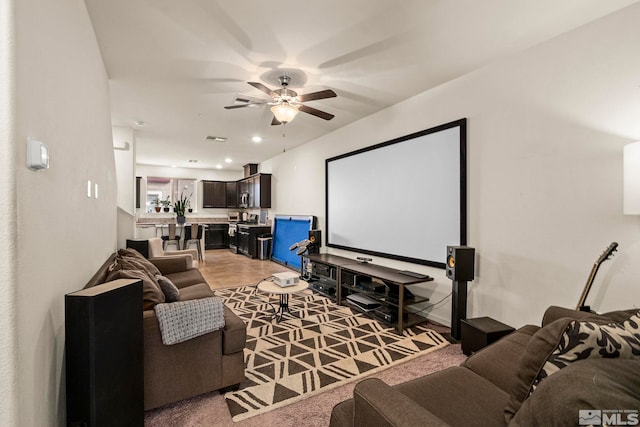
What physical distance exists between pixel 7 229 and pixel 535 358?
1.81m

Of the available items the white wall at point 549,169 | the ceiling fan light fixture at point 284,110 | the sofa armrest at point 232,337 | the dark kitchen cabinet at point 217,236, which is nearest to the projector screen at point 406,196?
the white wall at point 549,169

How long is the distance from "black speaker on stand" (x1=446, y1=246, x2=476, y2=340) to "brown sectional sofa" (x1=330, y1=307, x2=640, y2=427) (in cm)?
121

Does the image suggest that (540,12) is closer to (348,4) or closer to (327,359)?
(348,4)

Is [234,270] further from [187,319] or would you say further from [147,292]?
[187,319]

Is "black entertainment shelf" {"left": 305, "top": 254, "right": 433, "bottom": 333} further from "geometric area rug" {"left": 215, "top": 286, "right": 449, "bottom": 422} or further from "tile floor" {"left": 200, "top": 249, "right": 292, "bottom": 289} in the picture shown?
"tile floor" {"left": 200, "top": 249, "right": 292, "bottom": 289}

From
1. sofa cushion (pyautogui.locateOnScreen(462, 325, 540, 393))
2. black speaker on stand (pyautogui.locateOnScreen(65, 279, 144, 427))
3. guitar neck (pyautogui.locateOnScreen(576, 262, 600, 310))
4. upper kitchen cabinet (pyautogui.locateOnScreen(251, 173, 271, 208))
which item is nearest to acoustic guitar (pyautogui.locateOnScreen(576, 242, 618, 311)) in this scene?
guitar neck (pyautogui.locateOnScreen(576, 262, 600, 310))

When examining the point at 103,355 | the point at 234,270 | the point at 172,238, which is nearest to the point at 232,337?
the point at 103,355

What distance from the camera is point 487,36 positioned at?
2352mm

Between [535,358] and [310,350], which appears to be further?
[310,350]

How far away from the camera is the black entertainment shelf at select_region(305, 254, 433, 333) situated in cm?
317

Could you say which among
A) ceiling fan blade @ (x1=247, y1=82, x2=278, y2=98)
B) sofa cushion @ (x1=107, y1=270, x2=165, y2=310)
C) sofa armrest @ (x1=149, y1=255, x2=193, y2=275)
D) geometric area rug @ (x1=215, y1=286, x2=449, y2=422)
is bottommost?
geometric area rug @ (x1=215, y1=286, x2=449, y2=422)

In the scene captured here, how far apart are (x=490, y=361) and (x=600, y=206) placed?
156 cm

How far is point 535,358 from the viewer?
3.37 ft

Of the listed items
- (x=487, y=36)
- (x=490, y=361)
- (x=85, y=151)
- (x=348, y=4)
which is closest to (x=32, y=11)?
(x=85, y=151)
